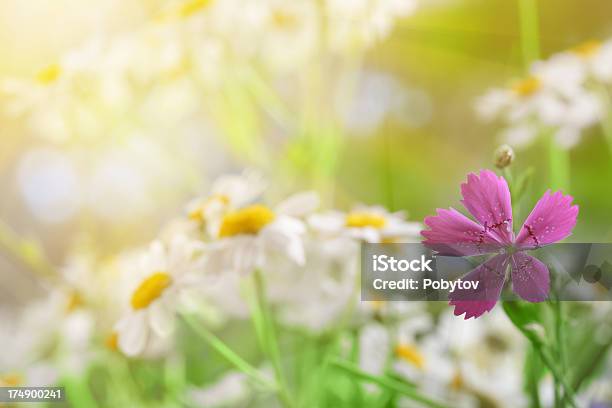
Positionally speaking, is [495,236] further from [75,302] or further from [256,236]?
[75,302]

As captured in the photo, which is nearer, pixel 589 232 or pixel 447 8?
pixel 589 232

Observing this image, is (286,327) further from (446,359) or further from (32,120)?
(32,120)

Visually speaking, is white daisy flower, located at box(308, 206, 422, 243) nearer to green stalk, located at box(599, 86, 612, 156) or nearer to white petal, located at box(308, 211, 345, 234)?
white petal, located at box(308, 211, 345, 234)

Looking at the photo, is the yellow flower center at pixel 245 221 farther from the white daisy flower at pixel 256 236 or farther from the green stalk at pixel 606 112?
the green stalk at pixel 606 112

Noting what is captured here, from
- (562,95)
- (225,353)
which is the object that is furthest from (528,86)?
(225,353)

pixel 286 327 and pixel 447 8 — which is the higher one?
pixel 447 8

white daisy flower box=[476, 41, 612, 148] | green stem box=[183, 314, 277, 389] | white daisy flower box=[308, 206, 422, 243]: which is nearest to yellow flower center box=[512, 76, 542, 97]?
white daisy flower box=[476, 41, 612, 148]

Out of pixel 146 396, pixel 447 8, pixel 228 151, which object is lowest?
pixel 146 396

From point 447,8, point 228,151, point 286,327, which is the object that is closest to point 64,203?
point 228,151
